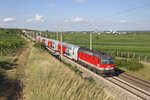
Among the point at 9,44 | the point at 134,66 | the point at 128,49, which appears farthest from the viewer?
the point at 128,49

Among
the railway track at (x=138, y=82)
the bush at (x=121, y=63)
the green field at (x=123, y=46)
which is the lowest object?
the railway track at (x=138, y=82)

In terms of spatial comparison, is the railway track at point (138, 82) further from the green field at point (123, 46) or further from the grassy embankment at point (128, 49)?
the green field at point (123, 46)

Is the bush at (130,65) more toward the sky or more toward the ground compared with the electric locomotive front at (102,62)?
more toward the ground

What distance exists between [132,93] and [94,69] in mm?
7127

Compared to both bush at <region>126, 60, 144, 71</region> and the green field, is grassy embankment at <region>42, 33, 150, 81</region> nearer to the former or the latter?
the green field

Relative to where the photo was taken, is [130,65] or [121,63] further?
[121,63]

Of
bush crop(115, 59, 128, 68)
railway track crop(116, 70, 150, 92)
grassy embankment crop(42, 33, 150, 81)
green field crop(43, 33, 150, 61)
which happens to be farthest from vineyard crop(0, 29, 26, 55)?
railway track crop(116, 70, 150, 92)

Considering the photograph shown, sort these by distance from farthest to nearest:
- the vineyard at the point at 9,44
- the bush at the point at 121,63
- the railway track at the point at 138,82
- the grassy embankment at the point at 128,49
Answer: the vineyard at the point at 9,44
the bush at the point at 121,63
the grassy embankment at the point at 128,49
the railway track at the point at 138,82

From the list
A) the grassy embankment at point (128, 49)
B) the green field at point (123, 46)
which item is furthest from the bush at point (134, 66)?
the green field at point (123, 46)

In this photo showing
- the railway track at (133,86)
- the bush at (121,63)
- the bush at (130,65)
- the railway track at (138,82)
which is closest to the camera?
the railway track at (133,86)

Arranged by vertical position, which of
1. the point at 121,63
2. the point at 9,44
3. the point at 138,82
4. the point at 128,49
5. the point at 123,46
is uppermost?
the point at 9,44

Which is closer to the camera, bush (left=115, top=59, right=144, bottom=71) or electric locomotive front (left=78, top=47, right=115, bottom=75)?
electric locomotive front (left=78, top=47, right=115, bottom=75)

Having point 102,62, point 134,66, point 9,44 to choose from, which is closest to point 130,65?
point 134,66

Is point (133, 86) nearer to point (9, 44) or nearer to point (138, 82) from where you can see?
point (138, 82)
